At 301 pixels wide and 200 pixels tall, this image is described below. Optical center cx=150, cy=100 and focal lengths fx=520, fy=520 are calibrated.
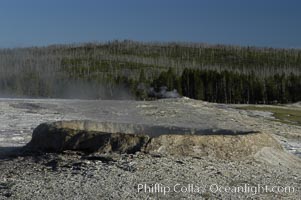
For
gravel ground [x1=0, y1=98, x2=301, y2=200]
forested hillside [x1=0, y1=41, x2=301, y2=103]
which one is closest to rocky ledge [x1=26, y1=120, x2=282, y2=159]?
gravel ground [x1=0, y1=98, x2=301, y2=200]

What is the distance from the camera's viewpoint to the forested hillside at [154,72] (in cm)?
9581

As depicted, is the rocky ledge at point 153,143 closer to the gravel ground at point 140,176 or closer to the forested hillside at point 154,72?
the gravel ground at point 140,176

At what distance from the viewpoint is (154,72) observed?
143 metres

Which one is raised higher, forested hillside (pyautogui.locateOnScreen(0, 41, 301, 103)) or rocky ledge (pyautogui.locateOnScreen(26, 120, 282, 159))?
rocky ledge (pyautogui.locateOnScreen(26, 120, 282, 159))

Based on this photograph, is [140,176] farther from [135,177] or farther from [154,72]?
[154,72]

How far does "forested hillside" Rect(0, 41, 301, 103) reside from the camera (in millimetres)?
95812

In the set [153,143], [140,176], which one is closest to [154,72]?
[153,143]

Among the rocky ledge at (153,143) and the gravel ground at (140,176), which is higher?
the rocky ledge at (153,143)

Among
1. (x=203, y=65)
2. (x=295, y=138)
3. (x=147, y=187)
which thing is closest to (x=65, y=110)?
(x=295, y=138)

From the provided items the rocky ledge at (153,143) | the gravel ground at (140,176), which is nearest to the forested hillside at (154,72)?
the rocky ledge at (153,143)

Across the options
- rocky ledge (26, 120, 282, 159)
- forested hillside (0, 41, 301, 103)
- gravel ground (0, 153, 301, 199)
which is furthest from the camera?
forested hillside (0, 41, 301, 103)

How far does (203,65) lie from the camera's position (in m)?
156

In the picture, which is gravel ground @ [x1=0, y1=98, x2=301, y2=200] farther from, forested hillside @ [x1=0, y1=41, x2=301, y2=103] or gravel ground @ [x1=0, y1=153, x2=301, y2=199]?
forested hillside @ [x1=0, y1=41, x2=301, y2=103]

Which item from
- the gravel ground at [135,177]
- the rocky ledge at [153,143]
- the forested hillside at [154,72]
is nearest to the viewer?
the gravel ground at [135,177]
